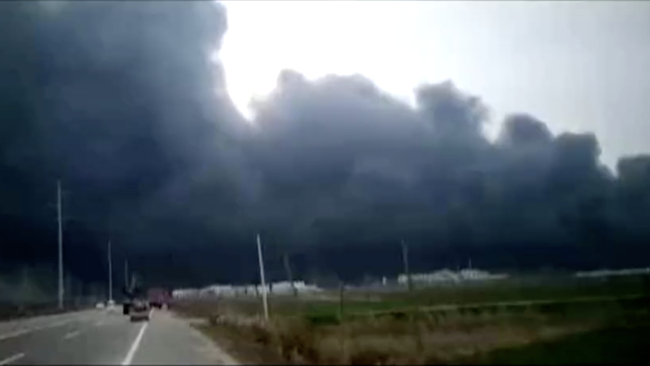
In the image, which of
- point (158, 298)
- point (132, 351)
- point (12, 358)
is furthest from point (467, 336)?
point (158, 298)

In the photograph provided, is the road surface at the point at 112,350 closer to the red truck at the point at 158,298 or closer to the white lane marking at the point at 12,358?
the white lane marking at the point at 12,358

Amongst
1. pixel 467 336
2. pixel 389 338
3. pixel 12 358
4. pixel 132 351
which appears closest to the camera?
pixel 12 358

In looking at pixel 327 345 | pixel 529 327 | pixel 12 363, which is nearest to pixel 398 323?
pixel 529 327

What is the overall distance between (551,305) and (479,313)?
14.6 feet

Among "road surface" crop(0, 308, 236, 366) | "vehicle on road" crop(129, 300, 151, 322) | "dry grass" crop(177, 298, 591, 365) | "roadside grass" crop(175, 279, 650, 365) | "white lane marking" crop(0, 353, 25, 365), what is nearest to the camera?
"roadside grass" crop(175, 279, 650, 365)

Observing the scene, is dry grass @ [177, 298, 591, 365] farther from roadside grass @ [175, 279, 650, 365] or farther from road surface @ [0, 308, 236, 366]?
road surface @ [0, 308, 236, 366]

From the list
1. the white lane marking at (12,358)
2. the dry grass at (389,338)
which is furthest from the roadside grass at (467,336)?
the white lane marking at (12,358)

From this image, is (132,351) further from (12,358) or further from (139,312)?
(139,312)

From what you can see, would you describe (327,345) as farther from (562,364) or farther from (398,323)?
(398,323)

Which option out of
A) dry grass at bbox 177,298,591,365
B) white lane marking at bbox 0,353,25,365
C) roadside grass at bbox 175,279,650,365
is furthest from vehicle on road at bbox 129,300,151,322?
white lane marking at bbox 0,353,25,365

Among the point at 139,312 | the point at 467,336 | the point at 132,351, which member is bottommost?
the point at 467,336

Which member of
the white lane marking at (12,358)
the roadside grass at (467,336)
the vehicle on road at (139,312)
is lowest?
the roadside grass at (467,336)

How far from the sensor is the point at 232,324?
1845 inches

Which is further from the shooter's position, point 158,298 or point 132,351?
point 158,298
